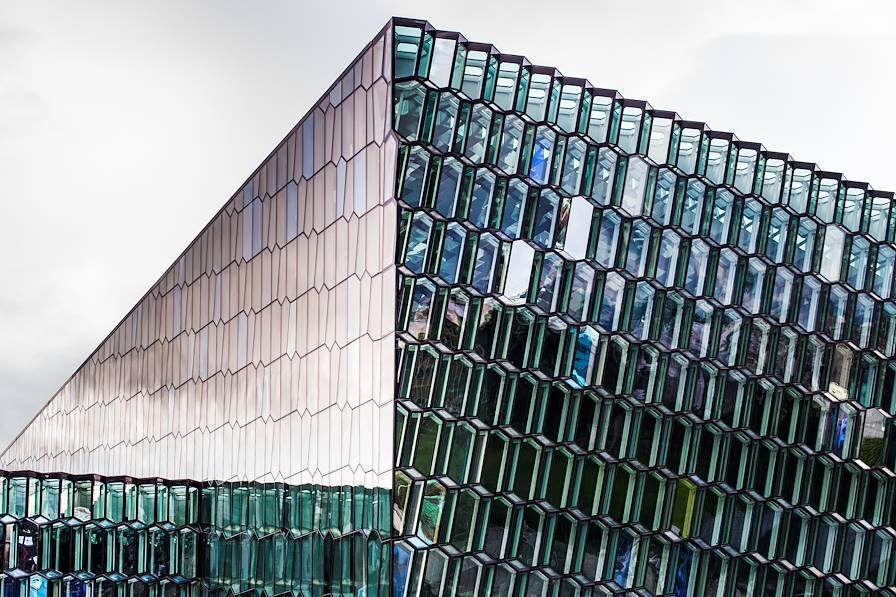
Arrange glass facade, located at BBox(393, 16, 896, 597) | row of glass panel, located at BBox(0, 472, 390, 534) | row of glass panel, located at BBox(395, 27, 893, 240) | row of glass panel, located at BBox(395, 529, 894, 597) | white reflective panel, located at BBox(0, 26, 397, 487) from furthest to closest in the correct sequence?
row of glass panel, located at BBox(0, 472, 390, 534)
white reflective panel, located at BBox(0, 26, 397, 487)
row of glass panel, located at BBox(395, 27, 893, 240)
glass facade, located at BBox(393, 16, 896, 597)
row of glass panel, located at BBox(395, 529, 894, 597)

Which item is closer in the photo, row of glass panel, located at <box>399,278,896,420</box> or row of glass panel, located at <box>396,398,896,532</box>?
row of glass panel, located at <box>396,398,896,532</box>

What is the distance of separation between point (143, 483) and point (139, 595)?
2.87 m

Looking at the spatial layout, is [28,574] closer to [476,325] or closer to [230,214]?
[230,214]

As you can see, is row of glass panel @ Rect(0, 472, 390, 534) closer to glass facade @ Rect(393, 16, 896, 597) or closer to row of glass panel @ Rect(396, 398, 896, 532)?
row of glass panel @ Rect(396, 398, 896, 532)

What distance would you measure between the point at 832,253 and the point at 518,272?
8628mm

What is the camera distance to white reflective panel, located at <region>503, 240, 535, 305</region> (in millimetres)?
21109

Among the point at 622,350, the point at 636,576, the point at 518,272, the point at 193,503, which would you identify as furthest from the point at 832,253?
the point at 193,503

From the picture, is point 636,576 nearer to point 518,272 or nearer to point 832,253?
point 518,272

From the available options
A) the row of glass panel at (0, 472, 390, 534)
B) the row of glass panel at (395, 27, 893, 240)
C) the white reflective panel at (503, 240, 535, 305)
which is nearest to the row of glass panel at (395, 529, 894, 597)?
the row of glass panel at (0, 472, 390, 534)

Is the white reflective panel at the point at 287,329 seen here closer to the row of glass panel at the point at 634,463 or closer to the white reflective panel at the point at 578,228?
the row of glass panel at the point at 634,463

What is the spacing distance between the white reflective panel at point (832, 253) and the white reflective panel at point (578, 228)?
254 inches

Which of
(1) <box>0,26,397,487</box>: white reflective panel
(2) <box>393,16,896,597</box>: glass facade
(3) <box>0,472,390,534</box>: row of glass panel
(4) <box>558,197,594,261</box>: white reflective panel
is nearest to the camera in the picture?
(2) <box>393,16,896,597</box>: glass facade

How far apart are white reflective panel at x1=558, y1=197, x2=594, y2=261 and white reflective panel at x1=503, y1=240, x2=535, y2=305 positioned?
2.98ft

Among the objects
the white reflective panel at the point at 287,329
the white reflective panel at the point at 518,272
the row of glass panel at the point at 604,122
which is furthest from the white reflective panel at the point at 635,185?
the white reflective panel at the point at 287,329
